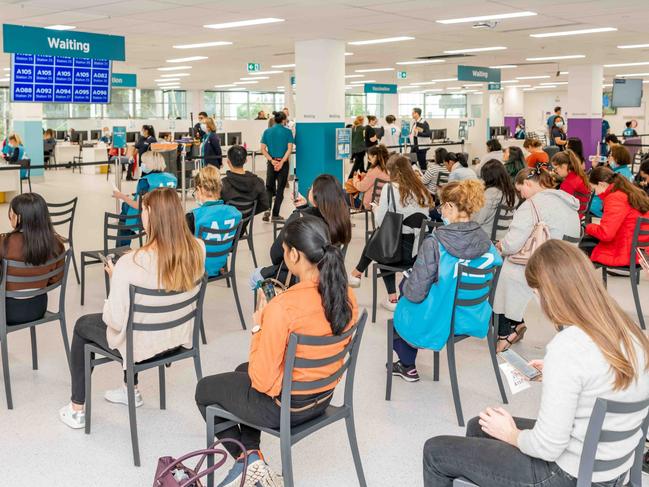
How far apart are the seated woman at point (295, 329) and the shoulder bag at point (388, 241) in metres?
2.48

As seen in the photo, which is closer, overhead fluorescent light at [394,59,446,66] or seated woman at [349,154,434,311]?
seated woman at [349,154,434,311]

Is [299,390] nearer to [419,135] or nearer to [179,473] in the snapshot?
[179,473]

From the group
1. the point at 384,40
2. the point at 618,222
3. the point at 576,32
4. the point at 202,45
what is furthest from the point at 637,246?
the point at 202,45

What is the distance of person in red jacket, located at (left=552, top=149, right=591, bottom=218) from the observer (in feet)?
23.6

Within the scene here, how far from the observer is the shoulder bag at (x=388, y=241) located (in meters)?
5.20

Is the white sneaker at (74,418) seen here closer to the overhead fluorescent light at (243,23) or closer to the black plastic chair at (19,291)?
the black plastic chair at (19,291)

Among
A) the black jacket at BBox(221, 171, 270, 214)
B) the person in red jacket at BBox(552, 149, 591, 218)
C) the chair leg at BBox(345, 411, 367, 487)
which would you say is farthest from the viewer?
the person in red jacket at BBox(552, 149, 591, 218)

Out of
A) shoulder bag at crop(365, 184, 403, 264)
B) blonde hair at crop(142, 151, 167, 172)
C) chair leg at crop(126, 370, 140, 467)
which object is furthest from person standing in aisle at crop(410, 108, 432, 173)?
chair leg at crop(126, 370, 140, 467)

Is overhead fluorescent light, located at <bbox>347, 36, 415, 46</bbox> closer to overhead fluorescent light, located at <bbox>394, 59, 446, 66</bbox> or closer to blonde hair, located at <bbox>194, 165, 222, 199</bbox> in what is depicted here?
overhead fluorescent light, located at <bbox>394, 59, 446, 66</bbox>

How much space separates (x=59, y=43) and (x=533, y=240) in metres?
6.61

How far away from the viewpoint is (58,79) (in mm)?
8945

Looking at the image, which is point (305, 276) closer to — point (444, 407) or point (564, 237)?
point (444, 407)

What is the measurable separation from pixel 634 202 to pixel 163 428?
3.80 metres

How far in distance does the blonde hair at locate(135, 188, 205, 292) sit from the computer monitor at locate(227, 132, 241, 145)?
14.2 metres
